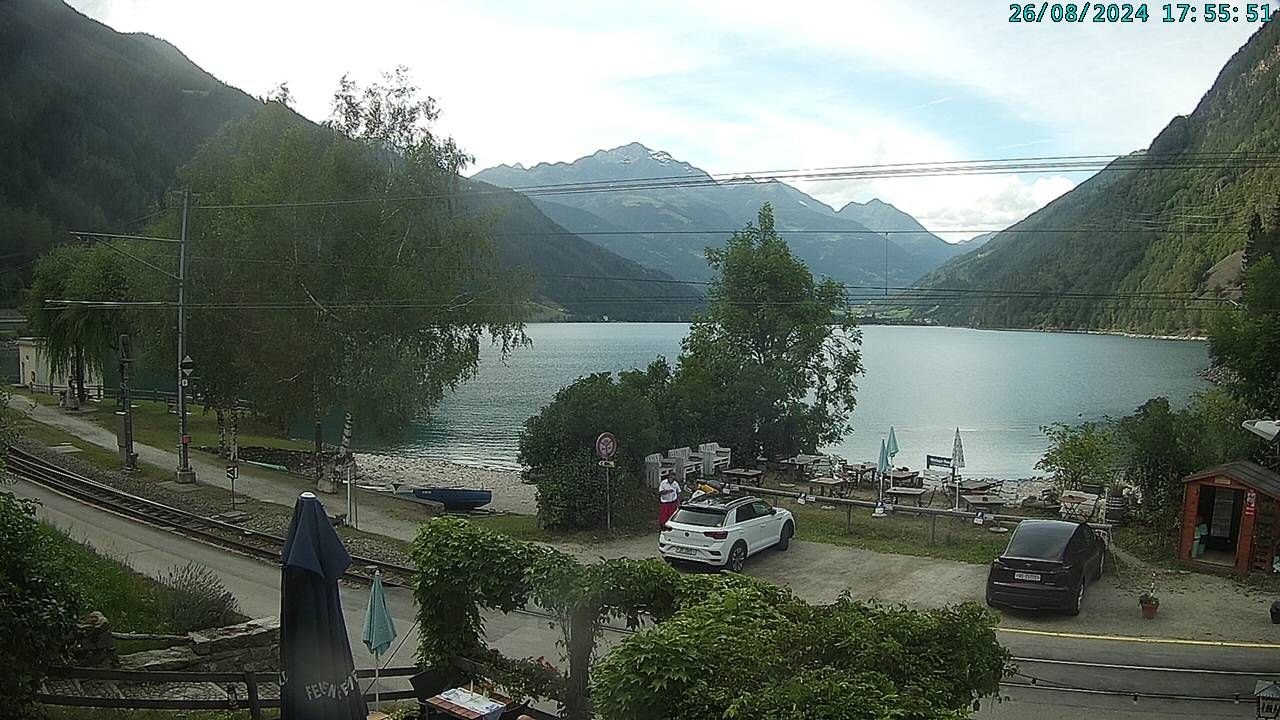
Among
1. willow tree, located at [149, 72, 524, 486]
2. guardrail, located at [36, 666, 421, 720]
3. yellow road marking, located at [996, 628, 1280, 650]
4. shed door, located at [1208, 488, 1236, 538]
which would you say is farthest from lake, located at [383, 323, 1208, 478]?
guardrail, located at [36, 666, 421, 720]

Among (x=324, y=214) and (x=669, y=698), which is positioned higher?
(x=324, y=214)

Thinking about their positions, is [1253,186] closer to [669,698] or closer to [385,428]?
[385,428]

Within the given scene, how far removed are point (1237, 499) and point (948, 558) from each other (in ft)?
18.0

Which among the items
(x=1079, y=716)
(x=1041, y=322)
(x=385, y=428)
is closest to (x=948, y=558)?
(x=1079, y=716)

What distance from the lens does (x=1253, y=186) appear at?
109m

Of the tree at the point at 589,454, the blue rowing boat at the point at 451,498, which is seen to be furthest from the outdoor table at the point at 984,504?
the blue rowing boat at the point at 451,498

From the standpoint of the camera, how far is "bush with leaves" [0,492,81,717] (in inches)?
284

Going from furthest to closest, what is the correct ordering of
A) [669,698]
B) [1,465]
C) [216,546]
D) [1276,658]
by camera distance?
[216,546] → [1276,658] → [1,465] → [669,698]

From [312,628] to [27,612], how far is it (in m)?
2.51

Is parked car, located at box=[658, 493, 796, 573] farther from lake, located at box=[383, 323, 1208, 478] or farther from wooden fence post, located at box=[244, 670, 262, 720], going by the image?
lake, located at box=[383, 323, 1208, 478]

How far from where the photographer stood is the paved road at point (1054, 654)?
991cm

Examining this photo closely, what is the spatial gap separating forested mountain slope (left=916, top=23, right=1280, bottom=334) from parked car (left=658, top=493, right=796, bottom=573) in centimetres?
8714

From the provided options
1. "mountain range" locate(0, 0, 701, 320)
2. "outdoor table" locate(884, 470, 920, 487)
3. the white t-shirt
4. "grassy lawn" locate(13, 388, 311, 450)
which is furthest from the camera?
"mountain range" locate(0, 0, 701, 320)

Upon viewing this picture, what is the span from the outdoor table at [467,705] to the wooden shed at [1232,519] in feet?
46.3
